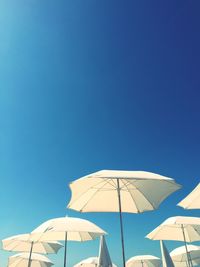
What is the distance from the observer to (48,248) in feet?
48.0

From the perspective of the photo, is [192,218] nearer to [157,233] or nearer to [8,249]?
[157,233]

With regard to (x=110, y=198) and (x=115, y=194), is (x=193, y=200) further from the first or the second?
(x=110, y=198)

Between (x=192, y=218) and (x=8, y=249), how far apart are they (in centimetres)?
949

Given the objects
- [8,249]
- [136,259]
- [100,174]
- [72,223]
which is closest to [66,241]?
[72,223]

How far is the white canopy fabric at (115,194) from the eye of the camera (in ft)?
25.9

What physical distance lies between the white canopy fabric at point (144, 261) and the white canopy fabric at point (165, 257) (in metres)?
6.46

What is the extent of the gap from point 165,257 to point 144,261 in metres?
8.86

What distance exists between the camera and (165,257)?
12711 mm

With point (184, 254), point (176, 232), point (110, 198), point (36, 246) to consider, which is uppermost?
point (110, 198)

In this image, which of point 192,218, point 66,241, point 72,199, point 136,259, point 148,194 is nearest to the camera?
point 148,194

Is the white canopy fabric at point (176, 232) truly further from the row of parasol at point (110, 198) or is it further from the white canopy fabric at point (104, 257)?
the white canopy fabric at point (104, 257)

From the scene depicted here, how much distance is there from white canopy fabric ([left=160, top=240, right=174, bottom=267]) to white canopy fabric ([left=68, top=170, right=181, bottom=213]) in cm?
516

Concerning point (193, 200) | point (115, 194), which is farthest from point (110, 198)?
point (193, 200)

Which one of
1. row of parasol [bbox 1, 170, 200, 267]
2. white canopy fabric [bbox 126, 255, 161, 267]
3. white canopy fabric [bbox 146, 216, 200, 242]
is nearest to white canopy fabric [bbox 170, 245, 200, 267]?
white canopy fabric [bbox 126, 255, 161, 267]
